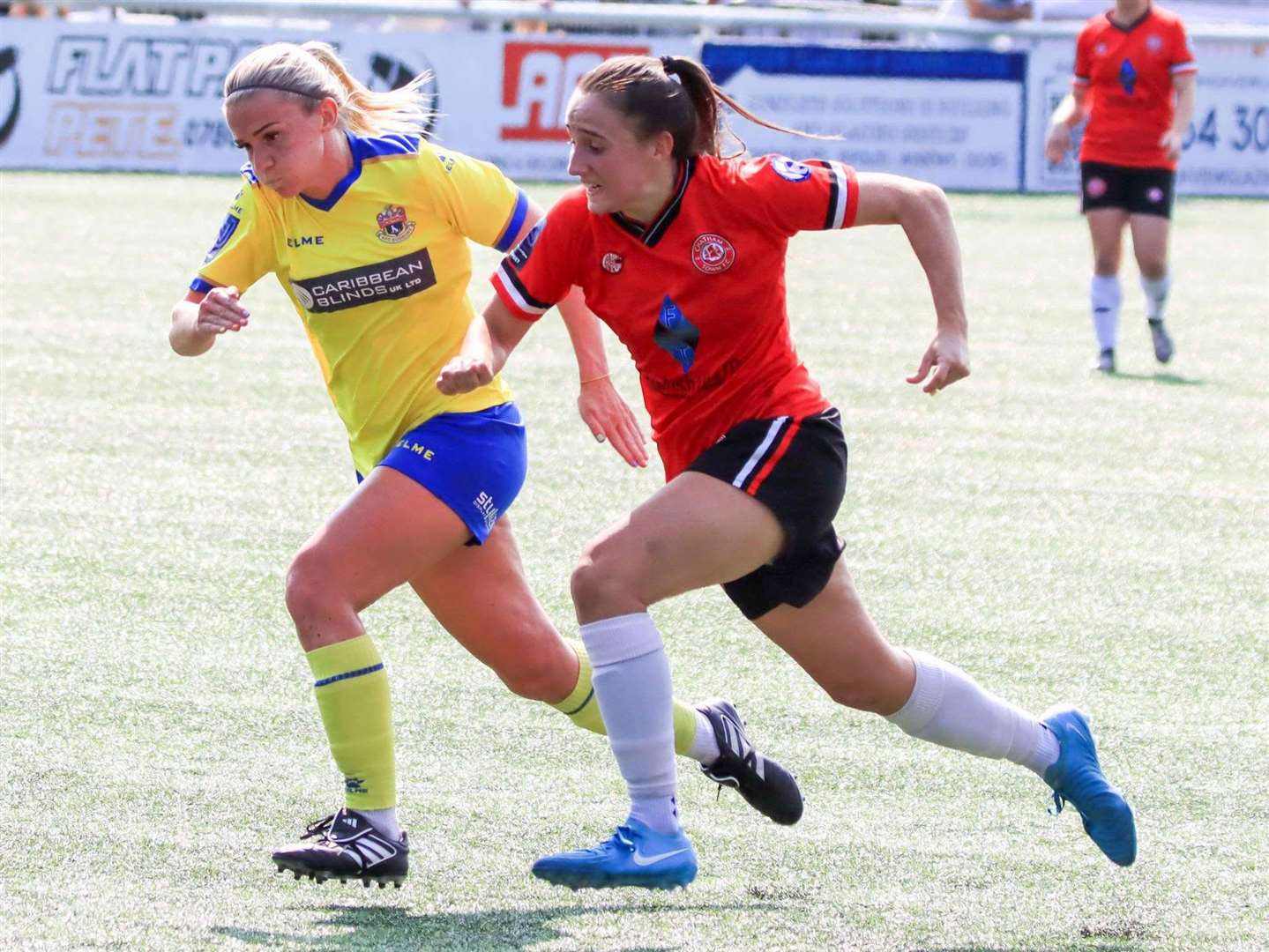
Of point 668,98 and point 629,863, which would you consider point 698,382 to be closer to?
point 668,98

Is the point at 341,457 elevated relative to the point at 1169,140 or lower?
lower

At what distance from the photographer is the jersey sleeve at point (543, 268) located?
392 cm

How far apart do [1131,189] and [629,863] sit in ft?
26.4

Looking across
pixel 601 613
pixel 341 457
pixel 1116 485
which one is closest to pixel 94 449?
pixel 341 457

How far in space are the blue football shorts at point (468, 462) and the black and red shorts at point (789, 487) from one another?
0.53 m

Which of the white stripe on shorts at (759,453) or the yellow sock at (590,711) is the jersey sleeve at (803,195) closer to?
the white stripe on shorts at (759,453)

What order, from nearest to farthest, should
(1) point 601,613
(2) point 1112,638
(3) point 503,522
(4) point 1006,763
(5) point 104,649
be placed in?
(1) point 601,613, (3) point 503,522, (4) point 1006,763, (5) point 104,649, (2) point 1112,638

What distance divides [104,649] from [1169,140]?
23.5ft

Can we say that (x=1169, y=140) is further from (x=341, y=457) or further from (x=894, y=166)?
(x=894, y=166)

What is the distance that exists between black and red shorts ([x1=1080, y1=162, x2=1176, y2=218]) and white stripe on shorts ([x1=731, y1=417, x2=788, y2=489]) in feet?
24.4

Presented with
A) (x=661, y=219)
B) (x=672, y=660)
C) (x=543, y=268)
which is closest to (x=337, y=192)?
(x=543, y=268)

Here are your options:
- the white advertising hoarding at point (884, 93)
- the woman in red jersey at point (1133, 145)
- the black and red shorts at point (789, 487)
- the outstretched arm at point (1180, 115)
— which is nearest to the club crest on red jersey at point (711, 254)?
the black and red shorts at point (789, 487)

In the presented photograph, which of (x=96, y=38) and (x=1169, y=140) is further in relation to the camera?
(x=96, y=38)

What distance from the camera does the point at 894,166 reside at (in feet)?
66.0
